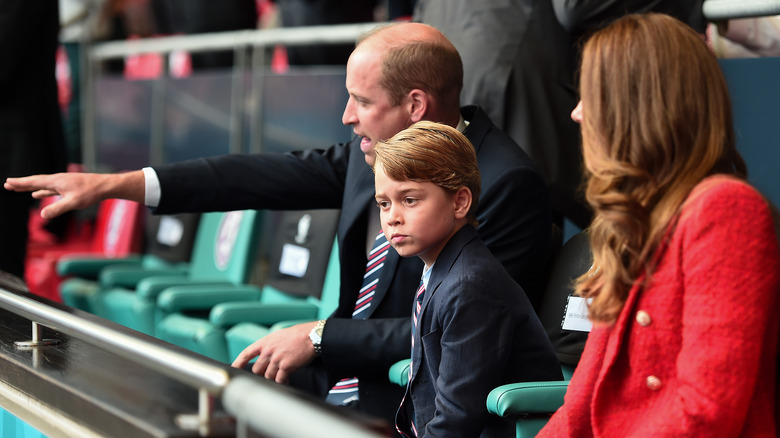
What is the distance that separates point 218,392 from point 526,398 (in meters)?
0.84

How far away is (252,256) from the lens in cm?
431

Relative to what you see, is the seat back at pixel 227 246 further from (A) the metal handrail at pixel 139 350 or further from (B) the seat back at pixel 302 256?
(A) the metal handrail at pixel 139 350

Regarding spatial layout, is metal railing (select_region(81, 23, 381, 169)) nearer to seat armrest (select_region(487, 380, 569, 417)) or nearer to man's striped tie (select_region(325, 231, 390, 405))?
man's striped tie (select_region(325, 231, 390, 405))

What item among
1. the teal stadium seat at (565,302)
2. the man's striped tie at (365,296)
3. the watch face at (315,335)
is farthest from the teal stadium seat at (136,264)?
the teal stadium seat at (565,302)

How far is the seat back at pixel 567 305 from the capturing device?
2.32 metres

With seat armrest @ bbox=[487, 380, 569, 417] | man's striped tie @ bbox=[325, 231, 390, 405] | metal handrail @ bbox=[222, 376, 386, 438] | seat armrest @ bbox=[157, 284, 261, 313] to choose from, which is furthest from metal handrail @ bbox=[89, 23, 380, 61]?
metal handrail @ bbox=[222, 376, 386, 438]

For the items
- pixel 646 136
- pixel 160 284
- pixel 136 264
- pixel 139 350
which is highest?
pixel 646 136

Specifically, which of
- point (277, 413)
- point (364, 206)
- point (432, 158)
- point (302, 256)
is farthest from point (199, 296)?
point (277, 413)

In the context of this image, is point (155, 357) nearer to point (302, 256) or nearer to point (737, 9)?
point (737, 9)

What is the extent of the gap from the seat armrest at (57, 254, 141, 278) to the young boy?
121 inches

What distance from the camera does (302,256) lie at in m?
3.81

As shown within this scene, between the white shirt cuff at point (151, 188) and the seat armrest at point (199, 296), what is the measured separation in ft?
4.01

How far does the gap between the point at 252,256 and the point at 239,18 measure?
2.01m

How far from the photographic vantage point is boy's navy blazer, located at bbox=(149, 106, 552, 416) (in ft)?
7.47
